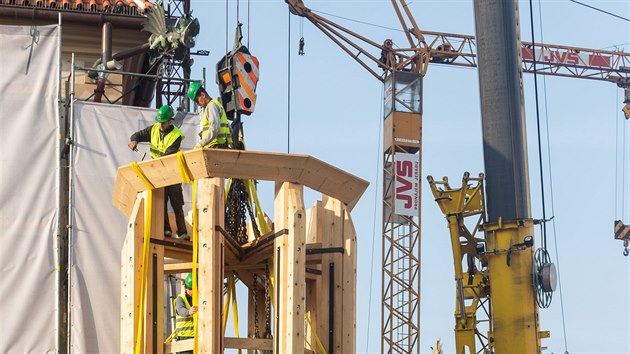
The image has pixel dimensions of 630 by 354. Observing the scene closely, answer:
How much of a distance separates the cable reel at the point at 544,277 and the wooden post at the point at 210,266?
37.8 feet

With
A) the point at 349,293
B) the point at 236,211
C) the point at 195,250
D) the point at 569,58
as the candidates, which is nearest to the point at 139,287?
the point at 195,250

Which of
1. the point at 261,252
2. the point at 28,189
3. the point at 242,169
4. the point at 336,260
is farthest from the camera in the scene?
the point at 28,189

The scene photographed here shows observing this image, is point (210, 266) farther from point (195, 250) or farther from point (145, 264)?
point (145, 264)

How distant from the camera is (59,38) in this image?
2316cm

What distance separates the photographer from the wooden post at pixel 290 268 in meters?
15.8

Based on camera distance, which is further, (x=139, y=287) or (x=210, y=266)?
(x=139, y=287)

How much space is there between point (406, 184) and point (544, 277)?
36943 millimetres

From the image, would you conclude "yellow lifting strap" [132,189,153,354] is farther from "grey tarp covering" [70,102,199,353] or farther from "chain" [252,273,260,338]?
"grey tarp covering" [70,102,199,353]

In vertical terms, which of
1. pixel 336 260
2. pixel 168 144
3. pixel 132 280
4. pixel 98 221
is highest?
pixel 168 144

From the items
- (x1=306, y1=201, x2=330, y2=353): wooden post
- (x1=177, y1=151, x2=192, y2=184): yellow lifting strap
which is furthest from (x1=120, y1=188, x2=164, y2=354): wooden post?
(x1=306, y1=201, x2=330, y2=353): wooden post

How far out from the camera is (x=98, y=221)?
22.6m

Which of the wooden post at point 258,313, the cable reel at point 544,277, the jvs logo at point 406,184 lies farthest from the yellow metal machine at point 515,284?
the jvs logo at point 406,184

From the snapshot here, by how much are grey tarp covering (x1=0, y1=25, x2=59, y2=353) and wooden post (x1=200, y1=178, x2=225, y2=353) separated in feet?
22.4

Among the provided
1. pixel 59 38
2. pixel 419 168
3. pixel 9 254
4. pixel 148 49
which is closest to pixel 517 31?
pixel 148 49
